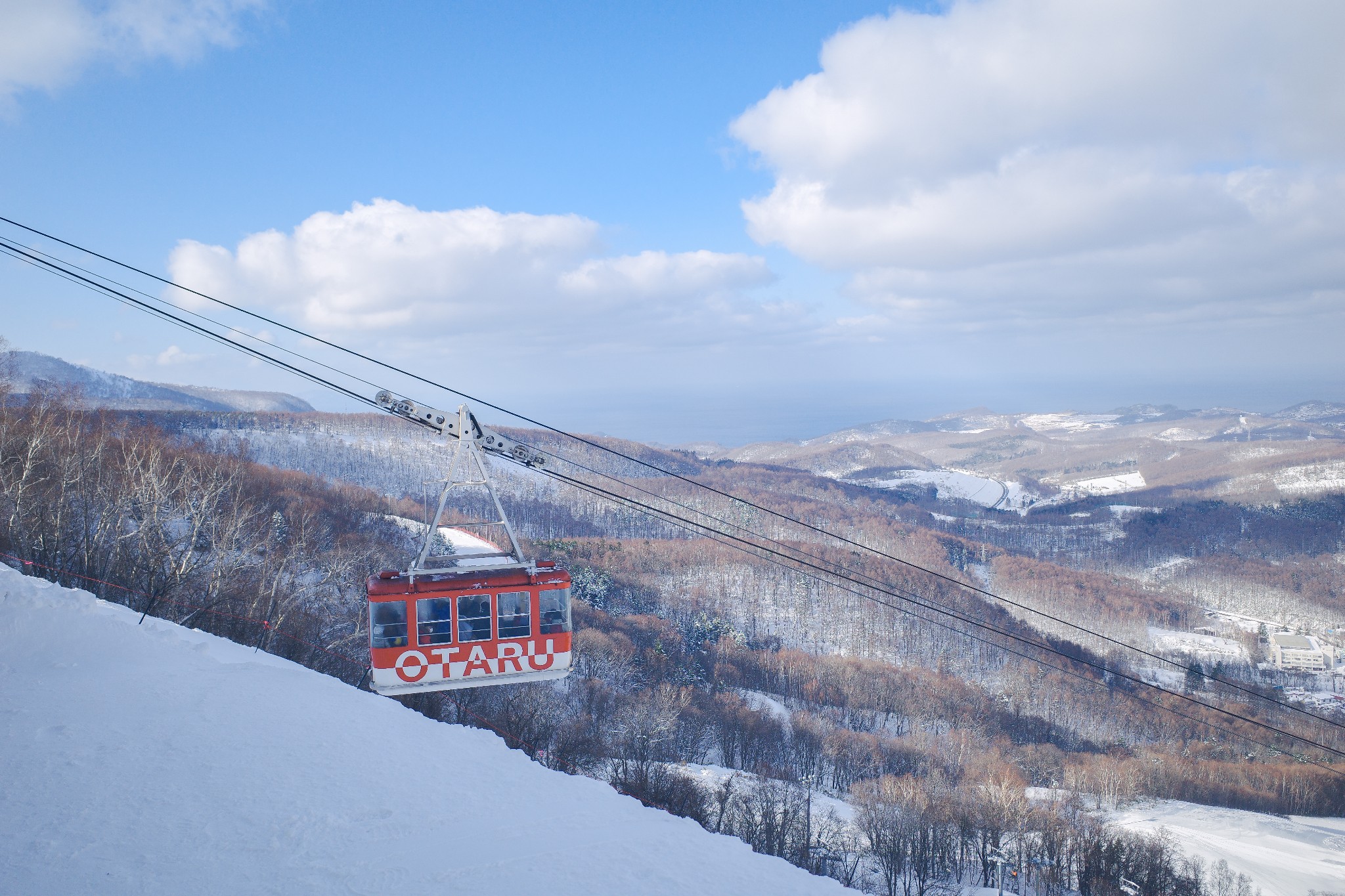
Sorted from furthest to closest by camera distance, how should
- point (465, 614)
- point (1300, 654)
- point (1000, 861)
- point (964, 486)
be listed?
1. point (964, 486)
2. point (1300, 654)
3. point (1000, 861)
4. point (465, 614)

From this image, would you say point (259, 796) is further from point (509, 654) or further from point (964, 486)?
point (964, 486)

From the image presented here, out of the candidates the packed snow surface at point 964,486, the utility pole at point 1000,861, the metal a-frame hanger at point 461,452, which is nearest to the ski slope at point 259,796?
the metal a-frame hanger at point 461,452

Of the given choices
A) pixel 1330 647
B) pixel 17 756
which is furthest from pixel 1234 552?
pixel 17 756

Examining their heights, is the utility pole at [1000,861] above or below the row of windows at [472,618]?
below

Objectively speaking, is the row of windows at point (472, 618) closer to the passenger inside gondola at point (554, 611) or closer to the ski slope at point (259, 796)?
the passenger inside gondola at point (554, 611)

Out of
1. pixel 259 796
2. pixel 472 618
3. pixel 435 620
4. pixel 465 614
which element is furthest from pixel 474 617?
Answer: pixel 259 796

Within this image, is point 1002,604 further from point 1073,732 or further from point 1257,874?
point 1257,874
